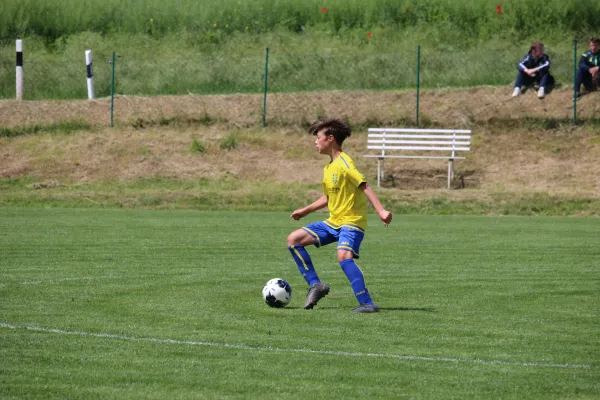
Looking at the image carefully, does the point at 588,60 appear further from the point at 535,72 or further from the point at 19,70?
the point at 19,70

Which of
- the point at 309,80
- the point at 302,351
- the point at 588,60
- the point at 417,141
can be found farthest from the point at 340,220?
the point at 309,80

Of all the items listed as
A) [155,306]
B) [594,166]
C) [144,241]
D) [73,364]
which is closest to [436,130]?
[594,166]

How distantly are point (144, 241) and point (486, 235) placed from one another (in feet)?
21.1

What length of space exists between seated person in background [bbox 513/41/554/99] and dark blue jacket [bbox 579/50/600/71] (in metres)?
0.99

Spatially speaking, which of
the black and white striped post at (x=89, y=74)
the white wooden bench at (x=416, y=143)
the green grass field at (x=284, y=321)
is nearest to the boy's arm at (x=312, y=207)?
the green grass field at (x=284, y=321)

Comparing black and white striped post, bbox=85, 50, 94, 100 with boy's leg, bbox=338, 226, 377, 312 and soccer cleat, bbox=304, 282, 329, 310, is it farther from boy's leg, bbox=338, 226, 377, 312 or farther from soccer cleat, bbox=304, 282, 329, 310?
boy's leg, bbox=338, 226, 377, 312

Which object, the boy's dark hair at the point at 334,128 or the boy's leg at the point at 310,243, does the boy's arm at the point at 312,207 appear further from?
the boy's dark hair at the point at 334,128

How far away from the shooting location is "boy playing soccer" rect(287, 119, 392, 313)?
1044 cm

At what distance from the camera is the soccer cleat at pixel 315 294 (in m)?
10.7

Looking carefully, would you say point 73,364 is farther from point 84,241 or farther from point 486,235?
point 486,235

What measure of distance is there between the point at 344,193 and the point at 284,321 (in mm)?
1580

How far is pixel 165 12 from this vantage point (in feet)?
142

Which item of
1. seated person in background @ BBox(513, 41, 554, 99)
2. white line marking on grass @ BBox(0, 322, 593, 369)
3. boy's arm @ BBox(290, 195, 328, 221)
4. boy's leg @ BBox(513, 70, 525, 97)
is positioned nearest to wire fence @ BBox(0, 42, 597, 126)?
boy's leg @ BBox(513, 70, 525, 97)

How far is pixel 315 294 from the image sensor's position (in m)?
10.7
